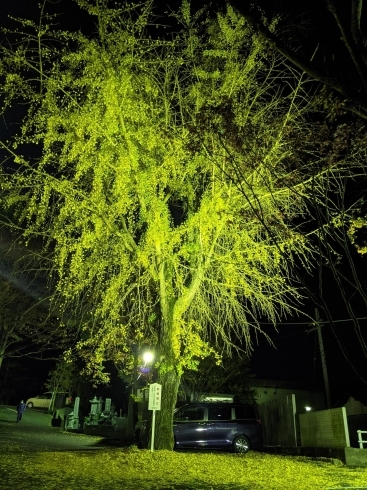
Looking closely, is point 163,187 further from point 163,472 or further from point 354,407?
point 354,407

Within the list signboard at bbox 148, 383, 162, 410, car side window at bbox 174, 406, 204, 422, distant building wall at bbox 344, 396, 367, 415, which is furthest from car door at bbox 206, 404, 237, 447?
distant building wall at bbox 344, 396, 367, 415

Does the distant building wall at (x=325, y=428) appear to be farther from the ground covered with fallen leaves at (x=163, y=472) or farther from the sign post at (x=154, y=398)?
the sign post at (x=154, y=398)

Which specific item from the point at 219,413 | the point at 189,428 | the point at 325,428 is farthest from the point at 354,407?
the point at 189,428

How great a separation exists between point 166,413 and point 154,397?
0.67m

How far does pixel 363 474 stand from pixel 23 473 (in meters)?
6.69

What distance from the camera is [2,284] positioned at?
2214 cm

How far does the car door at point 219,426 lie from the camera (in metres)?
14.9

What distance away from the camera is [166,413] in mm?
11398

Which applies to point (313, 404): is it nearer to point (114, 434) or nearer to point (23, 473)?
point (114, 434)

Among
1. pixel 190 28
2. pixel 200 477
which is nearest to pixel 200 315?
pixel 200 477

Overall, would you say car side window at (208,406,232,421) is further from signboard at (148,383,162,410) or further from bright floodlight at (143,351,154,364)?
signboard at (148,383,162,410)

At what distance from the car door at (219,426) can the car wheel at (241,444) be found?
191 millimetres

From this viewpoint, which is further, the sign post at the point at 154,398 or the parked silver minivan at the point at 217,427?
the parked silver minivan at the point at 217,427

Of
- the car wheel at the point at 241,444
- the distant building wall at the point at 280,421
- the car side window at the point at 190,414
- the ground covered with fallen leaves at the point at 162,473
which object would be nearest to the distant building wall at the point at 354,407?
the distant building wall at the point at 280,421
